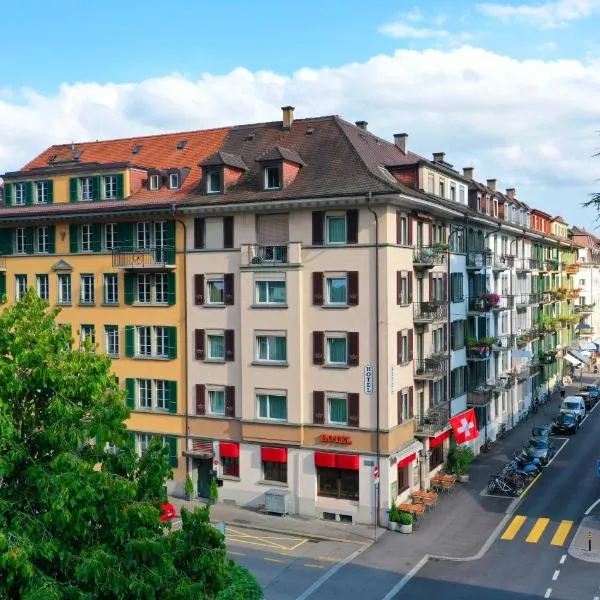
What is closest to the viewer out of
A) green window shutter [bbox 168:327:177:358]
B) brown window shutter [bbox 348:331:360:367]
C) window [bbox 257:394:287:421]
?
brown window shutter [bbox 348:331:360:367]

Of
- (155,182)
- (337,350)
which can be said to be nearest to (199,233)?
(155,182)

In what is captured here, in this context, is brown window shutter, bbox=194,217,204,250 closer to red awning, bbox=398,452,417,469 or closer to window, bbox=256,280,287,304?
window, bbox=256,280,287,304

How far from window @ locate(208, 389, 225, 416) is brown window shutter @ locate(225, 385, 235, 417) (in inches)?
15.7

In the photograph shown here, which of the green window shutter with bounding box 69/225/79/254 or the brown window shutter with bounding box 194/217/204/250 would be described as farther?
the green window shutter with bounding box 69/225/79/254

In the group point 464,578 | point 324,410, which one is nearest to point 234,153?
point 324,410

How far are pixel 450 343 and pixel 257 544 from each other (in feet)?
62.8

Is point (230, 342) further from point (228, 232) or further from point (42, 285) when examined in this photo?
point (42, 285)

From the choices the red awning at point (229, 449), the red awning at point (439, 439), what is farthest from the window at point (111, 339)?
the red awning at point (439, 439)

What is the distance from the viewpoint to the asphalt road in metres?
30.5

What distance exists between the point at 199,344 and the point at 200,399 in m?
3.10

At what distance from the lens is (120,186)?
46719 mm

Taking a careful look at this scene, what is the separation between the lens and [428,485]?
44625 mm

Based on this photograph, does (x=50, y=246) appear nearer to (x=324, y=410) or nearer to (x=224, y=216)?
(x=224, y=216)

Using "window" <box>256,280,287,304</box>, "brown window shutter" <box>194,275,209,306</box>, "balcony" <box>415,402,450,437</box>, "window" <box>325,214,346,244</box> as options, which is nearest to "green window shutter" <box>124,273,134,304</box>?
"brown window shutter" <box>194,275,209,306</box>
